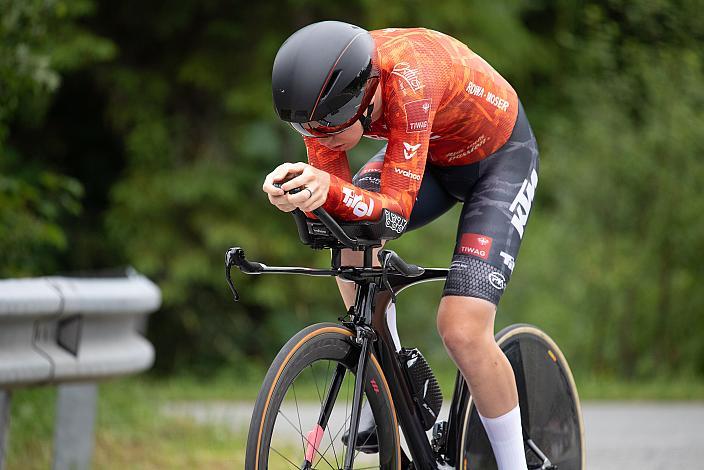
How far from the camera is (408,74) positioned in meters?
3.66

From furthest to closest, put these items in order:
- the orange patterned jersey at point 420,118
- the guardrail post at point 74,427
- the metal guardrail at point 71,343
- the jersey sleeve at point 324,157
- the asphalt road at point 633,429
Result: the asphalt road at point 633,429
the guardrail post at point 74,427
the metal guardrail at point 71,343
the jersey sleeve at point 324,157
the orange patterned jersey at point 420,118

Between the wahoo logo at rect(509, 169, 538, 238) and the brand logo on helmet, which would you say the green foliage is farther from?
the brand logo on helmet

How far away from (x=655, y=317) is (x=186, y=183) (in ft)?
17.3

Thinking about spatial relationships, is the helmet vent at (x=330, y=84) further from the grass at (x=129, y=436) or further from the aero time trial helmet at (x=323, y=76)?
the grass at (x=129, y=436)

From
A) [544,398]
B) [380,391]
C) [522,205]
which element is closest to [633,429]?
[544,398]

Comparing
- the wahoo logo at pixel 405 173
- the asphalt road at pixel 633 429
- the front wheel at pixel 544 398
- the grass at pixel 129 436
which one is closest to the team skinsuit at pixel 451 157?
the wahoo logo at pixel 405 173

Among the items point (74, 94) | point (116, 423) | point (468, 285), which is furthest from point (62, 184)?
point (74, 94)

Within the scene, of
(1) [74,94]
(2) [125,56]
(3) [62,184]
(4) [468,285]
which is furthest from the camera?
(1) [74,94]

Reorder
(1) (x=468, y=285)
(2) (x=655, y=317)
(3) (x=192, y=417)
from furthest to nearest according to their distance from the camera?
(2) (x=655, y=317) → (3) (x=192, y=417) → (1) (x=468, y=285)

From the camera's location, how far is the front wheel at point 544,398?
179 inches

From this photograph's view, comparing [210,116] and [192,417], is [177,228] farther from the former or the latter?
[192,417]

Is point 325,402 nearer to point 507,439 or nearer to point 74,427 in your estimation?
point 507,439

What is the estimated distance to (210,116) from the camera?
44.0ft

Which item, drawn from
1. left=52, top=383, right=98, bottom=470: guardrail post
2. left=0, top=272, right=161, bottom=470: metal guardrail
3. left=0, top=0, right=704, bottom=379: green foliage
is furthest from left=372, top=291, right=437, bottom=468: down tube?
left=0, top=0, right=704, bottom=379: green foliage
